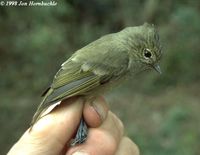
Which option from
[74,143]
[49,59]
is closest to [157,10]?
[49,59]

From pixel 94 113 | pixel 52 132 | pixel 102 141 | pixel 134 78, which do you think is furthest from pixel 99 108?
pixel 134 78

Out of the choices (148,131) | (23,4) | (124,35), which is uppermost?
(124,35)

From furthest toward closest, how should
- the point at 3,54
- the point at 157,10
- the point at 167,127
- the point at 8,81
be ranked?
the point at 157,10, the point at 3,54, the point at 8,81, the point at 167,127

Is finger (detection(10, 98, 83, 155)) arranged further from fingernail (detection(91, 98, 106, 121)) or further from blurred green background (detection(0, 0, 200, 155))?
blurred green background (detection(0, 0, 200, 155))

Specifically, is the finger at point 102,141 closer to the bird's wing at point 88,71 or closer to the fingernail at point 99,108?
the fingernail at point 99,108

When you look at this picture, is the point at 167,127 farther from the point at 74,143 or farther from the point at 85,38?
the point at 74,143

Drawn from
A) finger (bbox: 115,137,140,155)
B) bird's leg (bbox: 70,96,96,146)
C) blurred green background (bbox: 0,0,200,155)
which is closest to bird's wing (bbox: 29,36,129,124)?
bird's leg (bbox: 70,96,96,146)

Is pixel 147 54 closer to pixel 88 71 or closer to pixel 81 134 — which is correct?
pixel 88 71
